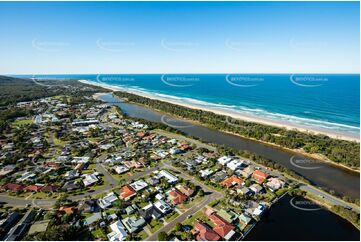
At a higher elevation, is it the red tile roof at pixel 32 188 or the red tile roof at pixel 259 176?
the red tile roof at pixel 259 176

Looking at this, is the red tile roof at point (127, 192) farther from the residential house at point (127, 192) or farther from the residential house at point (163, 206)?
the residential house at point (163, 206)

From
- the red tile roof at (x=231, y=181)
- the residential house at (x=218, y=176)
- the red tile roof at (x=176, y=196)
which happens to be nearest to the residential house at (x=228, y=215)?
the red tile roof at (x=176, y=196)

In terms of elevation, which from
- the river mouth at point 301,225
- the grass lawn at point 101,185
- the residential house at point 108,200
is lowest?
the river mouth at point 301,225

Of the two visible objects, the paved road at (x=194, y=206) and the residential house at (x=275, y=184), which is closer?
the paved road at (x=194, y=206)

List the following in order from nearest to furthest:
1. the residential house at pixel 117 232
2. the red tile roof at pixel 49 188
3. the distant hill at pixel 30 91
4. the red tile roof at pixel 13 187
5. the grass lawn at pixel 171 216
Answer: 1. the residential house at pixel 117 232
2. the grass lawn at pixel 171 216
3. the red tile roof at pixel 49 188
4. the red tile roof at pixel 13 187
5. the distant hill at pixel 30 91

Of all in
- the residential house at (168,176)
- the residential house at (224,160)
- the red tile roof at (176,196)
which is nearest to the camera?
the red tile roof at (176,196)

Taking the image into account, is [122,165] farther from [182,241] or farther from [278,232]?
[278,232]

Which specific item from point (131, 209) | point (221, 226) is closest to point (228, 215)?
point (221, 226)
